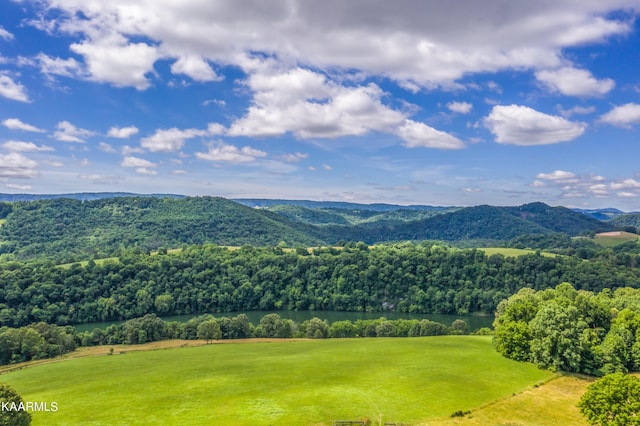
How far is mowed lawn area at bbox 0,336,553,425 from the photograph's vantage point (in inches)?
1435

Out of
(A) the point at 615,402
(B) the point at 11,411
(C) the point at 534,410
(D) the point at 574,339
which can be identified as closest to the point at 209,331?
(B) the point at 11,411

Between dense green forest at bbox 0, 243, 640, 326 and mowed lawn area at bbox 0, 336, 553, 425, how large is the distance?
72131mm

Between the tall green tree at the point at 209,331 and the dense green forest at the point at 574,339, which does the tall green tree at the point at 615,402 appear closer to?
the dense green forest at the point at 574,339

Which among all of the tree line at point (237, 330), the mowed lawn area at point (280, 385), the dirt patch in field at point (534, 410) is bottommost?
the tree line at point (237, 330)

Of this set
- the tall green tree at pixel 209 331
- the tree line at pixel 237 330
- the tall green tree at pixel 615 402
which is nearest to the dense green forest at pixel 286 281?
the tree line at pixel 237 330

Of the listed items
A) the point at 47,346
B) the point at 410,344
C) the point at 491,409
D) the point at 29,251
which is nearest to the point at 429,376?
the point at 491,409

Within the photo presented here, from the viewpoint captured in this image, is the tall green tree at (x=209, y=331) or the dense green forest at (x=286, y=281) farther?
the dense green forest at (x=286, y=281)

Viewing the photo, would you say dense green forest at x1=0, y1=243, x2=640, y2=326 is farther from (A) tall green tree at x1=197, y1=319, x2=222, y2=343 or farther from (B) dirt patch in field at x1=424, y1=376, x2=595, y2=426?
(B) dirt patch in field at x1=424, y1=376, x2=595, y2=426

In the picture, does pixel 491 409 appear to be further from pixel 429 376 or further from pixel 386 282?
pixel 386 282

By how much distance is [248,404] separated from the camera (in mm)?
38281

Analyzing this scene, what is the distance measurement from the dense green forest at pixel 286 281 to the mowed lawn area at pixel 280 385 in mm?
72131

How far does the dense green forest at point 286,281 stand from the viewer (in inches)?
5049

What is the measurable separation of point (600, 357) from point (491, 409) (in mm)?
22332

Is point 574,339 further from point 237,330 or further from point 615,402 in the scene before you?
point 237,330
